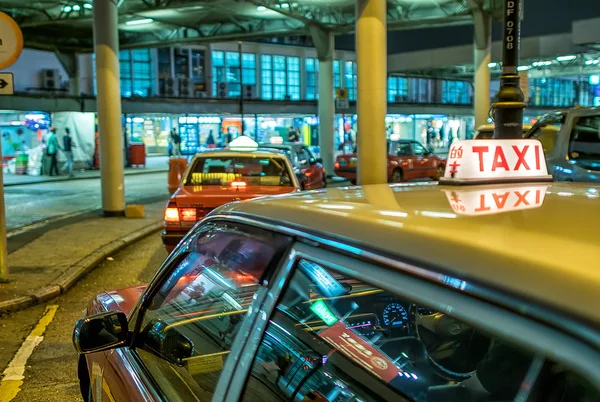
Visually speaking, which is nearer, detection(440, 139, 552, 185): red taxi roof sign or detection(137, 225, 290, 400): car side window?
detection(137, 225, 290, 400): car side window

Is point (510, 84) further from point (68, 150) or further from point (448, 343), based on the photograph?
point (68, 150)

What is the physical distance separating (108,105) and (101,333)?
12421mm

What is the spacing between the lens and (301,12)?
23.6 metres

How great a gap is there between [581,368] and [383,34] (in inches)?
548

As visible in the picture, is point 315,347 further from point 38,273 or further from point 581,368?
point 38,273

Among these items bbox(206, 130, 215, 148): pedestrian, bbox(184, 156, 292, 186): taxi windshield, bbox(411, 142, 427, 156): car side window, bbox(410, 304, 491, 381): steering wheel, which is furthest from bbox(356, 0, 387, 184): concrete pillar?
bbox(206, 130, 215, 148): pedestrian

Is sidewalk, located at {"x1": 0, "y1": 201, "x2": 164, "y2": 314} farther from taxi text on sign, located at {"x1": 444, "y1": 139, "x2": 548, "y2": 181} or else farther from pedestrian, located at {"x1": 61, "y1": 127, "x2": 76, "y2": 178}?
pedestrian, located at {"x1": 61, "y1": 127, "x2": 76, "y2": 178}

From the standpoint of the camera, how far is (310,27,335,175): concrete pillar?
2623cm

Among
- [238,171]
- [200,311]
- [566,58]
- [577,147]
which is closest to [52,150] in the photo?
[238,171]

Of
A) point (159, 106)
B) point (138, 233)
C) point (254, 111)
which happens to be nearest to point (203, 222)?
point (138, 233)

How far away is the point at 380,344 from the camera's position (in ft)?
6.77

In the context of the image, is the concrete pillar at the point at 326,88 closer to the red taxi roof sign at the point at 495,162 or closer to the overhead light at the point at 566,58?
the overhead light at the point at 566,58

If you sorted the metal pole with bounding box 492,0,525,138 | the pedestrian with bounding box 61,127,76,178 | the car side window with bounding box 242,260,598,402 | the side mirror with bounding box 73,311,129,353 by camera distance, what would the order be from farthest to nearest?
the pedestrian with bounding box 61,127,76,178
the metal pole with bounding box 492,0,525,138
the side mirror with bounding box 73,311,129,353
the car side window with bounding box 242,260,598,402

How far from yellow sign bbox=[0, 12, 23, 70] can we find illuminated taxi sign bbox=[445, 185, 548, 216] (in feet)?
23.5
